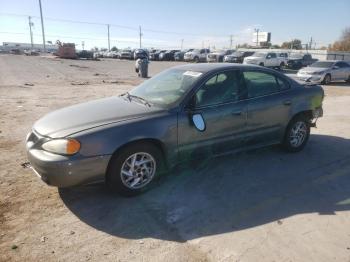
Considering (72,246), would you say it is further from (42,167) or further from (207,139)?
(207,139)

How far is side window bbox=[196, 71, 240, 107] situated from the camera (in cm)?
464

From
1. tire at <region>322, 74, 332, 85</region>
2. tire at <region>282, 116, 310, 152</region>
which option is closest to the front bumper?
tire at <region>282, 116, 310, 152</region>

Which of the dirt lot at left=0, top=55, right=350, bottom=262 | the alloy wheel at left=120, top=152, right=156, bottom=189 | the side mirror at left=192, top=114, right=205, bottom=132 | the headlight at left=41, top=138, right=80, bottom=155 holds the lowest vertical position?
the dirt lot at left=0, top=55, right=350, bottom=262

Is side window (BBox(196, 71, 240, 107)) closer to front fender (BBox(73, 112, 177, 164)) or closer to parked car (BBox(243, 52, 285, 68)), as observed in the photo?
front fender (BBox(73, 112, 177, 164))

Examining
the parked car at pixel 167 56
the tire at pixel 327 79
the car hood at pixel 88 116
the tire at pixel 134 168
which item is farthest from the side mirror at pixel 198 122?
the parked car at pixel 167 56

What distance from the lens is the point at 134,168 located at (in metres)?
4.17

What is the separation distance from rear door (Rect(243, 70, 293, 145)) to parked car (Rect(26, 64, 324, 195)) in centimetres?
2

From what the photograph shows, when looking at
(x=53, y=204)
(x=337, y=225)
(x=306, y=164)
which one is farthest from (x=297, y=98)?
(x=53, y=204)

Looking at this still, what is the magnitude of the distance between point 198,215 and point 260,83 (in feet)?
8.21

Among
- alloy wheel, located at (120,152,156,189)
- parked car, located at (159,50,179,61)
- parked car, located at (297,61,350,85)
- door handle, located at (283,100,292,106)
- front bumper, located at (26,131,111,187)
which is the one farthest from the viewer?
parked car, located at (159,50,179,61)

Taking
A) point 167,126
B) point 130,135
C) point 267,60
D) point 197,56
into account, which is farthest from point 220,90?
point 197,56

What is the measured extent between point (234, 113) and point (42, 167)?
2601 mm

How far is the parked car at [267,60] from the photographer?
29109 millimetres

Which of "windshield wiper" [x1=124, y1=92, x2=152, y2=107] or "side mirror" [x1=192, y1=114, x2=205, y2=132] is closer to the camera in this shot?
"side mirror" [x1=192, y1=114, x2=205, y2=132]
